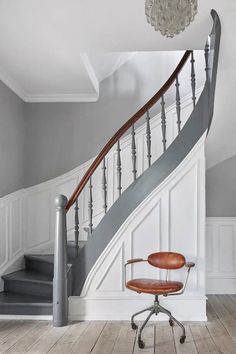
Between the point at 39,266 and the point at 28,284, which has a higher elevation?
the point at 39,266

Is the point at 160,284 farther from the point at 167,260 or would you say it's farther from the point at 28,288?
the point at 28,288

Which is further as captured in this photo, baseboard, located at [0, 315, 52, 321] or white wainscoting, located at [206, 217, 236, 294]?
white wainscoting, located at [206, 217, 236, 294]

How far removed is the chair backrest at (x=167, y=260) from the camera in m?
4.17

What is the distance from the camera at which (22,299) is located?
4668mm

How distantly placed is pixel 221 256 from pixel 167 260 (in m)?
2.00

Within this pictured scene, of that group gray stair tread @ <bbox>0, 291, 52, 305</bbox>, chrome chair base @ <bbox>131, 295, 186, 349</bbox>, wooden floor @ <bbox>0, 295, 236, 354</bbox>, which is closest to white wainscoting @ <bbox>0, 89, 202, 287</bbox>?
gray stair tread @ <bbox>0, 291, 52, 305</bbox>

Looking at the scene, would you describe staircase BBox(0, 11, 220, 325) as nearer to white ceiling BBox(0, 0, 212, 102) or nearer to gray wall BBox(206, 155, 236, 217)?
white ceiling BBox(0, 0, 212, 102)

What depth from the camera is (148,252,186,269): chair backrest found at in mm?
4171

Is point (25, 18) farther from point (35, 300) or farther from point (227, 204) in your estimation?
point (227, 204)

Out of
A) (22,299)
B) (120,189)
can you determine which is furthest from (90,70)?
(22,299)

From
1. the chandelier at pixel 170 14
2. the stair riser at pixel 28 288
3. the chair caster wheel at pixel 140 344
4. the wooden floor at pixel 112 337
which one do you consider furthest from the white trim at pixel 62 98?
the chandelier at pixel 170 14

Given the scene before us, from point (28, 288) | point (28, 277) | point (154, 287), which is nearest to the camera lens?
point (154, 287)

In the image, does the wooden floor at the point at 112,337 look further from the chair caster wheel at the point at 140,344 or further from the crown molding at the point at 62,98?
the crown molding at the point at 62,98

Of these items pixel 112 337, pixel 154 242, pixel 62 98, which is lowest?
pixel 112 337
